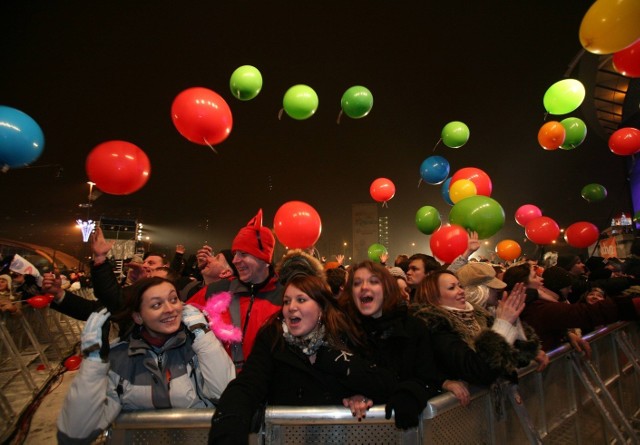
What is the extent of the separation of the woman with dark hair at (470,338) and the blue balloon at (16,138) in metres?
3.65

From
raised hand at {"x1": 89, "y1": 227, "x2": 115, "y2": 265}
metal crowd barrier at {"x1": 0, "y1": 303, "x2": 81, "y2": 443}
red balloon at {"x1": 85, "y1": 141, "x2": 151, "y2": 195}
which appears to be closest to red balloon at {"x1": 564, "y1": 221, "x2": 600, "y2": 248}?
red balloon at {"x1": 85, "y1": 141, "x2": 151, "y2": 195}

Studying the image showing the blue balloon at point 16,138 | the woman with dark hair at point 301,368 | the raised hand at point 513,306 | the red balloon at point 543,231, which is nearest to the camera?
the woman with dark hair at point 301,368

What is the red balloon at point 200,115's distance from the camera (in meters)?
3.92

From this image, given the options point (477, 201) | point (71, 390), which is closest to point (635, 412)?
point (477, 201)

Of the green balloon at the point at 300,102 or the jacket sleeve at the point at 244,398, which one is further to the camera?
the green balloon at the point at 300,102

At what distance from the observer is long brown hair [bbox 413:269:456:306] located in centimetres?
247

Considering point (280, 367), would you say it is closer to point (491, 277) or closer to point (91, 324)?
point (91, 324)

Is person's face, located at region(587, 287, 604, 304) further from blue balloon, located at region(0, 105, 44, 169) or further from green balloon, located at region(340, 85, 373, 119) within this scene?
blue balloon, located at region(0, 105, 44, 169)

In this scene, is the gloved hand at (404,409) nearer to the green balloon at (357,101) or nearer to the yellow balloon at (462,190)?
the yellow balloon at (462,190)

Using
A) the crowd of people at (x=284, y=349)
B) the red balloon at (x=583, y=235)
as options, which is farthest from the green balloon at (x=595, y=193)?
the crowd of people at (x=284, y=349)

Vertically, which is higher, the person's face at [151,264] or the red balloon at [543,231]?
the red balloon at [543,231]

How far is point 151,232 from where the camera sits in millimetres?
42844

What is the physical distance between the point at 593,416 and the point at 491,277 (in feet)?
4.23

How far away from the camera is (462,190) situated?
19.2 feet
